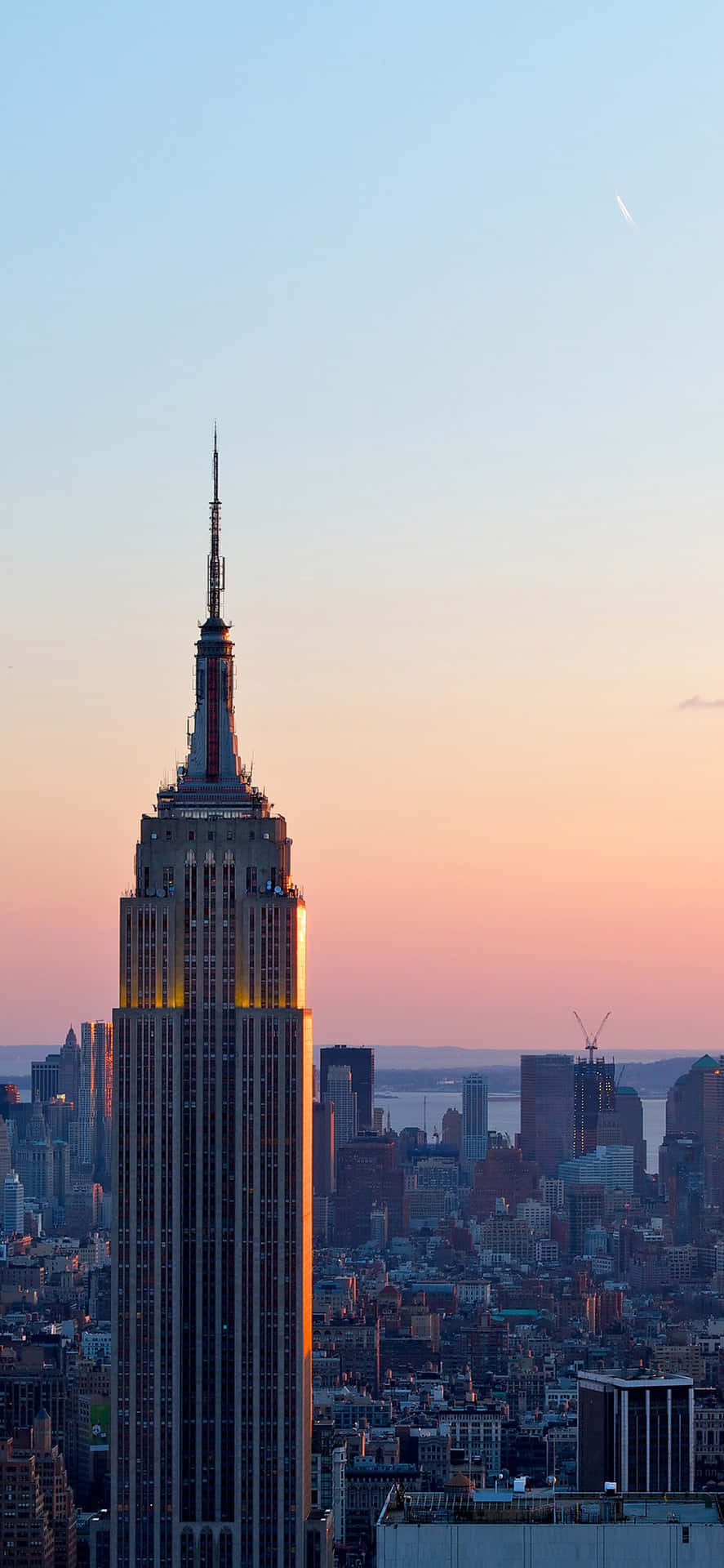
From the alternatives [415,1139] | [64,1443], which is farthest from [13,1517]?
[415,1139]

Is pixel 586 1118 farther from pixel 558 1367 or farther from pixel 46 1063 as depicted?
pixel 558 1367

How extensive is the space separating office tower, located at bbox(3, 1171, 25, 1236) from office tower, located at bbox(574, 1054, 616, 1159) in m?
38.7

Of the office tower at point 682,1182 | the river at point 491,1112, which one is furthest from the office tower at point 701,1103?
the river at point 491,1112

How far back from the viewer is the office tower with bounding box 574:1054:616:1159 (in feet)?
594

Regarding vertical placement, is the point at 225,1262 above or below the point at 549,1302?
above

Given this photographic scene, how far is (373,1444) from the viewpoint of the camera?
8000cm

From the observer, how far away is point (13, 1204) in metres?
156

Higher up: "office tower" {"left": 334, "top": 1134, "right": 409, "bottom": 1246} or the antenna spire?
the antenna spire

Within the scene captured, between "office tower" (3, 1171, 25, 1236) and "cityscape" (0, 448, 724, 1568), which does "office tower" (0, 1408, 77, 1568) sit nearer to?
"cityscape" (0, 448, 724, 1568)

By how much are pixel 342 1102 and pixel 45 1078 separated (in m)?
17.1

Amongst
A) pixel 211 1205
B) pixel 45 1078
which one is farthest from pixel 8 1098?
pixel 211 1205

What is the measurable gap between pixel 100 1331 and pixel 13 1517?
2639 centimetres

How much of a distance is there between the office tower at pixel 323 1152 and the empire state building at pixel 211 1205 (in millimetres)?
84192

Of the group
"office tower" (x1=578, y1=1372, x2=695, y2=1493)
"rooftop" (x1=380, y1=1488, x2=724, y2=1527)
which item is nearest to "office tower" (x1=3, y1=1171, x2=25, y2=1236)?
"office tower" (x1=578, y1=1372, x2=695, y2=1493)
